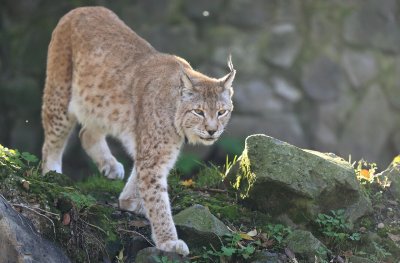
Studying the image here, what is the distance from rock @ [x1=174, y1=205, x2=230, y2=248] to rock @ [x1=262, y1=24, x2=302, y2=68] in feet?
14.0

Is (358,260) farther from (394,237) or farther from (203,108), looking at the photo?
(203,108)

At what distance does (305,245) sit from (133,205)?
116 cm

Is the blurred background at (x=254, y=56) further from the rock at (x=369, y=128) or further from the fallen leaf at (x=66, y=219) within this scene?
the fallen leaf at (x=66, y=219)

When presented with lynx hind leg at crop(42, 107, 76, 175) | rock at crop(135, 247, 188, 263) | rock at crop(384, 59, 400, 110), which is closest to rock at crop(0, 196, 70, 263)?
rock at crop(135, 247, 188, 263)

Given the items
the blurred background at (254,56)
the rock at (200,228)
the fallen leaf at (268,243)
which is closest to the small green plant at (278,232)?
the fallen leaf at (268,243)

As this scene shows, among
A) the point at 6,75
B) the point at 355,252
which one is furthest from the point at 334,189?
the point at 6,75

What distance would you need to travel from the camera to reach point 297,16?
9.42 metres

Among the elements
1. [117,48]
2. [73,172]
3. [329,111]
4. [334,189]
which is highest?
[117,48]

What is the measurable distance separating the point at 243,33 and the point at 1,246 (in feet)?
17.1

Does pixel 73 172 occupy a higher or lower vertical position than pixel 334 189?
lower

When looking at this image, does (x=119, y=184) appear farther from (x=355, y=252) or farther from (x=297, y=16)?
(x=297, y=16)

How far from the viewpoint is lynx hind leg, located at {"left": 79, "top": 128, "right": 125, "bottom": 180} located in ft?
23.3

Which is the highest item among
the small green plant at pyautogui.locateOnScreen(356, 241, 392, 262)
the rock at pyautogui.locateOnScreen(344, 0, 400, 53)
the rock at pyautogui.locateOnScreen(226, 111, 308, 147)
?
the rock at pyautogui.locateOnScreen(344, 0, 400, 53)

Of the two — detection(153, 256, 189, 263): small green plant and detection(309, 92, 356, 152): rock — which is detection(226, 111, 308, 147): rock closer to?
detection(309, 92, 356, 152): rock
